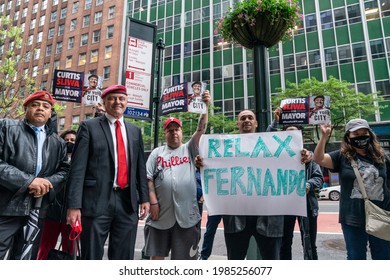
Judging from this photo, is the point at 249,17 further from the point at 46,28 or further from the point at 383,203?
the point at 46,28

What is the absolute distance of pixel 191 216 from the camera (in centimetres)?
320

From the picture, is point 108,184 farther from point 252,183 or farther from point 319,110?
point 319,110

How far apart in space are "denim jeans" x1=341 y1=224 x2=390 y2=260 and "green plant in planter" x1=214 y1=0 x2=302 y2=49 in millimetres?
2602

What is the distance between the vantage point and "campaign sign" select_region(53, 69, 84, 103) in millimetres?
6789

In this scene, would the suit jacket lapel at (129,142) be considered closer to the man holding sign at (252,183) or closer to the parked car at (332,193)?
the man holding sign at (252,183)

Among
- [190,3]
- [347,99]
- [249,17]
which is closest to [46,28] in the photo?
[190,3]

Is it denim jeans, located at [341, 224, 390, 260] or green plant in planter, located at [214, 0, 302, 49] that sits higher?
green plant in planter, located at [214, 0, 302, 49]

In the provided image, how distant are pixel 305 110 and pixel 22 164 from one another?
3730mm

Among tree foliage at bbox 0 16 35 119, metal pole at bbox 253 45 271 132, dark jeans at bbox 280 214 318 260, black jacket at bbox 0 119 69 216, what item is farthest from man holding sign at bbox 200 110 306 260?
tree foliage at bbox 0 16 35 119

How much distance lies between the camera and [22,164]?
2.79 meters

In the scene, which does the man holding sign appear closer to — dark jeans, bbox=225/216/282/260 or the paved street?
dark jeans, bbox=225/216/282/260

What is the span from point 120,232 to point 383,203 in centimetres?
270

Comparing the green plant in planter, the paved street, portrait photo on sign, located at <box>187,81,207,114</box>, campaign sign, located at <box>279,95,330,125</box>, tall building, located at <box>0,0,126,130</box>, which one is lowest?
the paved street

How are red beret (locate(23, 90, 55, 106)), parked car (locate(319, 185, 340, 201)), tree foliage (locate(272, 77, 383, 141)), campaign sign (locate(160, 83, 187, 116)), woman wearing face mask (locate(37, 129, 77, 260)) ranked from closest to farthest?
red beret (locate(23, 90, 55, 106)) → woman wearing face mask (locate(37, 129, 77, 260)) → campaign sign (locate(160, 83, 187, 116)) → parked car (locate(319, 185, 340, 201)) → tree foliage (locate(272, 77, 383, 141))
